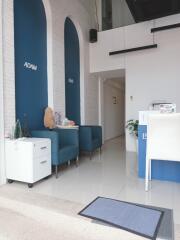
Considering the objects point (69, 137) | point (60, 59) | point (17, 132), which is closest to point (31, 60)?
point (60, 59)

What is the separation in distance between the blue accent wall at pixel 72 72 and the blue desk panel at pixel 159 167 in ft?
8.32

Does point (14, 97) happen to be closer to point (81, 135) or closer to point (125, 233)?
point (81, 135)

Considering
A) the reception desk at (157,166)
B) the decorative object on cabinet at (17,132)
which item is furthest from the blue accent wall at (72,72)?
the reception desk at (157,166)

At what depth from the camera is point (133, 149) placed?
5.92m

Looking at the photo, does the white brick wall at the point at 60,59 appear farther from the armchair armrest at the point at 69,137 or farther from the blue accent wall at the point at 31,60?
the armchair armrest at the point at 69,137

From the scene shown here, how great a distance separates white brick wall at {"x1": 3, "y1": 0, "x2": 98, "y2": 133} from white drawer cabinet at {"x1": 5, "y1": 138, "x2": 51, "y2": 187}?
389 millimetres

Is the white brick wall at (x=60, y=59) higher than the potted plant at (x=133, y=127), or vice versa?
the white brick wall at (x=60, y=59)

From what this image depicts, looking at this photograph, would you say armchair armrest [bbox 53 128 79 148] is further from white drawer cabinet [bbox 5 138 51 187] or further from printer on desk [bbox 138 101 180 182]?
printer on desk [bbox 138 101 180 182]

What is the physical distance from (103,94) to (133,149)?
2.56 meters

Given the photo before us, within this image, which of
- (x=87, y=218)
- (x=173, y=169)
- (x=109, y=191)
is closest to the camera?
(x=87, y=218)

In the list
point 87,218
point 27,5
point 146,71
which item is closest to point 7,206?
point 87,218

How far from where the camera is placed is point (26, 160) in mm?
2961

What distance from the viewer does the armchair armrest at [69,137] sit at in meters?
4.05

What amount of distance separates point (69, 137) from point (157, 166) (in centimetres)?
182
